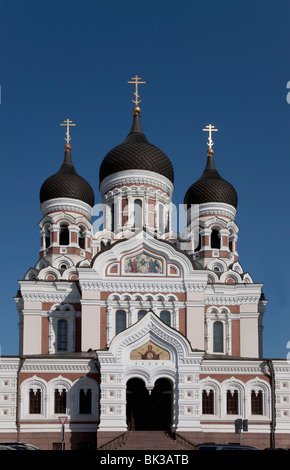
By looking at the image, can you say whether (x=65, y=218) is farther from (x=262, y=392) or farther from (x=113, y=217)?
(x=262, y=392)

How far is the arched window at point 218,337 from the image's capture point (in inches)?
1131

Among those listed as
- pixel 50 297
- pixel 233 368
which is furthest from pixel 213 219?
pixel 233 368

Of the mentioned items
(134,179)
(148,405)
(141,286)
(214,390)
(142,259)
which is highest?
(134,179)

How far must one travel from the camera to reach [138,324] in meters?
23.9

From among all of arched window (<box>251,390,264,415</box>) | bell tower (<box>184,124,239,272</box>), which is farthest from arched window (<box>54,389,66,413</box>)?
bell tower (<box>184,124,239,272</box>)

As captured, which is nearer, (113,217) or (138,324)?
(138,324)

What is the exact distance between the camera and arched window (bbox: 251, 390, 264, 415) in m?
24.9

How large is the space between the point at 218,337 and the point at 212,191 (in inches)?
300

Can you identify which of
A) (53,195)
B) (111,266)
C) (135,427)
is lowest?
(135,427)

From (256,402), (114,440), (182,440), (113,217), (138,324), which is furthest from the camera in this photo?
(113,217)

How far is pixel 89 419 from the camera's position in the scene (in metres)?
24.4

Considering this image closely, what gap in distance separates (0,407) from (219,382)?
7749 millimetres
